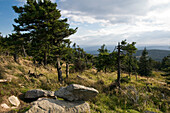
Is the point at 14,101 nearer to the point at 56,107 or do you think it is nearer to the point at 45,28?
the point at 56,107

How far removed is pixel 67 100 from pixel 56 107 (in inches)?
Answer: 46.8

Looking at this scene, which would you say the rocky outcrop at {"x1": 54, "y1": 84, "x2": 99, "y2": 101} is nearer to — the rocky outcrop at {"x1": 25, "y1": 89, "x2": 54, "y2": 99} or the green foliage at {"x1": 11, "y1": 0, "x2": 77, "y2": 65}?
the rocky outcrop at {"x1": 25, "y1": 89, "x2": 54, "y2": 99}

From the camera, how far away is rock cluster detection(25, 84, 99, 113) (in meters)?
5.17

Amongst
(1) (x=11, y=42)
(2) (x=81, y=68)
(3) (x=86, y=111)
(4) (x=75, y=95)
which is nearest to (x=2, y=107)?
(4) (x=75, y=95)

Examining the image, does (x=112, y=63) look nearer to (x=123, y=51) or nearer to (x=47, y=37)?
(x=123, y=51)

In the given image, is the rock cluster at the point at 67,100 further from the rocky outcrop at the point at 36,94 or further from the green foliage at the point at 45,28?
the green foliage at the point at 45,28

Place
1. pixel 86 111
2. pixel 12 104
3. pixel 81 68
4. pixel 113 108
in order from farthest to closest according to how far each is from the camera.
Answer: pixel 81 68
pixel 113 108
pixel 86 111
pixel 12 104

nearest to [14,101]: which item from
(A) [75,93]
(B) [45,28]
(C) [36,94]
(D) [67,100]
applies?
(C) [36,94]

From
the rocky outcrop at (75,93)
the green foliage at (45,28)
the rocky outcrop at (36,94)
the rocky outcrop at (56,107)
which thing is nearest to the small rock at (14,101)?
the rocky outcrop at (36,94)

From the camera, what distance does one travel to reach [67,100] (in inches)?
251

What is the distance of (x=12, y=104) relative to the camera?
563 cm

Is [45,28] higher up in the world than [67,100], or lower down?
higher up

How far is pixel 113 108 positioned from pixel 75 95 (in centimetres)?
384

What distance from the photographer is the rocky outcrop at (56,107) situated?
481 centimetres
